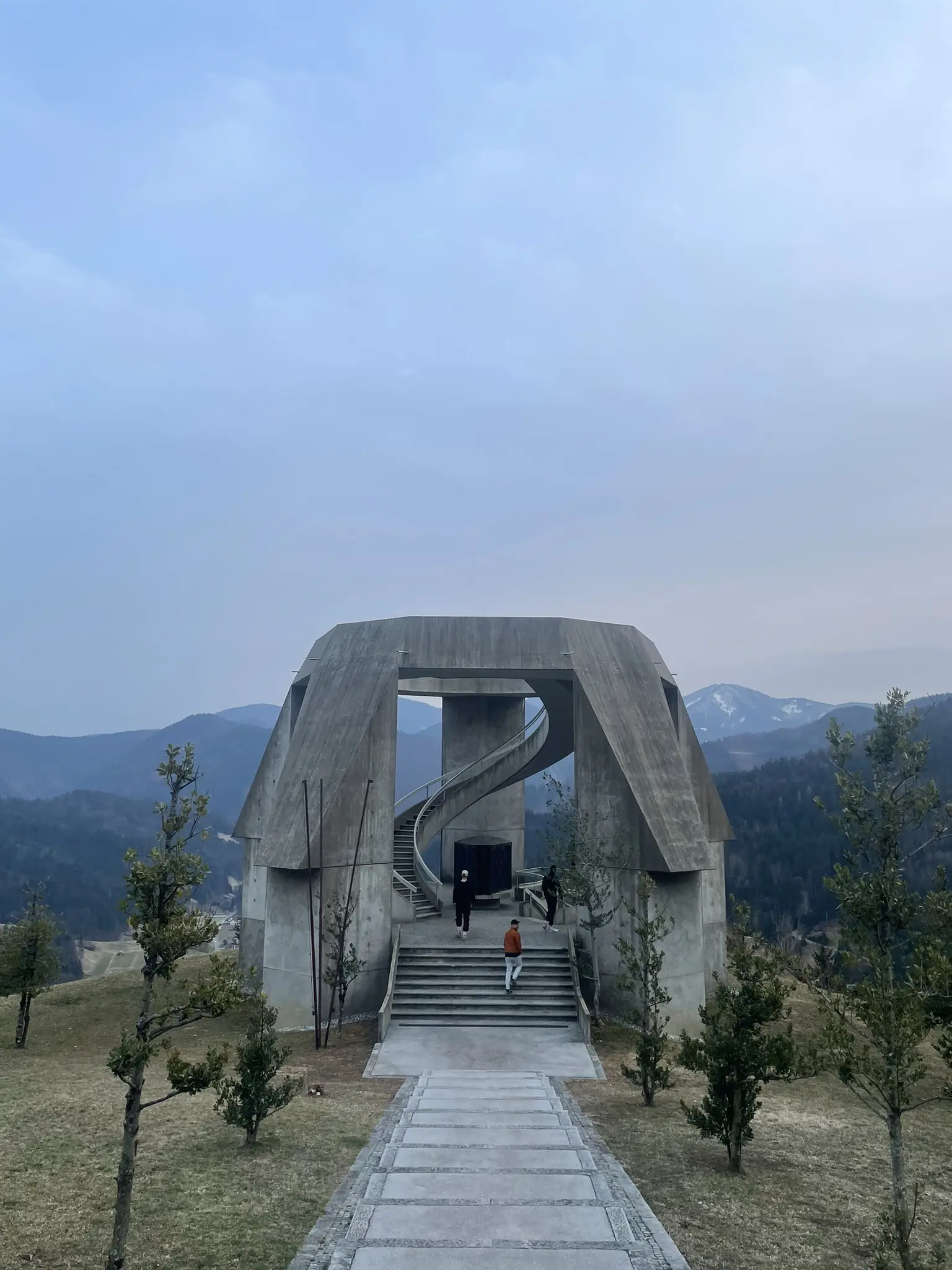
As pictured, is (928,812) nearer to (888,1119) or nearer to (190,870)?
(888,1119)

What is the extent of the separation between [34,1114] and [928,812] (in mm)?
11658

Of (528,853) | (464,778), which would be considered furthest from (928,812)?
(528,853)

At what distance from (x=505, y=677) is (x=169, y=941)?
14948 mm

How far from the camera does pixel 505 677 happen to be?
2181 cm

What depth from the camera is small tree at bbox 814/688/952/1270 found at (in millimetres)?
7516

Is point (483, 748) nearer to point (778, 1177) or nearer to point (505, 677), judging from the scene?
point (505, 677)

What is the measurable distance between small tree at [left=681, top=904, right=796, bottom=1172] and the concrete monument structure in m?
9.05

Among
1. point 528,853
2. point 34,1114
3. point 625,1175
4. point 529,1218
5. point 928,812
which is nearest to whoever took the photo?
point 529,1218

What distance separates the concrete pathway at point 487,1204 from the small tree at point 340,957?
7.03 m

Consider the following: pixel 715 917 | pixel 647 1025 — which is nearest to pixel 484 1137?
pixel 647 1025

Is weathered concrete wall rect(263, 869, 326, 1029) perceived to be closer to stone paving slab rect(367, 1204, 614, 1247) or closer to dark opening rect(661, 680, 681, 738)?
dark opening rect(661, 680, 681, 738)

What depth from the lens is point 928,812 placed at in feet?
27.4

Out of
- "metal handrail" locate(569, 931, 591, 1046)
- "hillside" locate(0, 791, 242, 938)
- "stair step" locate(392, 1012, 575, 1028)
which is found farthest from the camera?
"hillside" locate(0, 791, 242, 938)

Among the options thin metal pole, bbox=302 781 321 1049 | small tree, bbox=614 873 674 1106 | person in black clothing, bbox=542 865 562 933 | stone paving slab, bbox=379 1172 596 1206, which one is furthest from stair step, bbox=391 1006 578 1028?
stone paving slab, bbox=379 1172 596 1206
